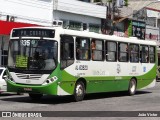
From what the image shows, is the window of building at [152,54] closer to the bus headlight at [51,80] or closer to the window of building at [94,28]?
the bus headlight at [51,80]

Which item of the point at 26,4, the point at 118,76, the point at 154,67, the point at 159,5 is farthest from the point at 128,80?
the point at 159,5

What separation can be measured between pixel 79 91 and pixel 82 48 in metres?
1.74

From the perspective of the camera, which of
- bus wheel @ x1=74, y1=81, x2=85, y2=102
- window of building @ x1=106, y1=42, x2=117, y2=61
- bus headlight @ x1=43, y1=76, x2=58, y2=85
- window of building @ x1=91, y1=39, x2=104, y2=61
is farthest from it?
window of building @ x1=106, y1=42, x2=117, y2=61

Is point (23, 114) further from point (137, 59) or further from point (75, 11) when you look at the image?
point (75, 11)

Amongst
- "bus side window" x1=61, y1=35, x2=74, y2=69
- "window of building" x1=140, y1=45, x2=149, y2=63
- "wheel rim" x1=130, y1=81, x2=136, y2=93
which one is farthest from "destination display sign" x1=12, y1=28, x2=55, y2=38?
"window of building" x1=140, y1=45, x2=149, y2=63

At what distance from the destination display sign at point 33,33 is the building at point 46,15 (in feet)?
41.6

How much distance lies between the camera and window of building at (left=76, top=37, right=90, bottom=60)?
61.0 feet

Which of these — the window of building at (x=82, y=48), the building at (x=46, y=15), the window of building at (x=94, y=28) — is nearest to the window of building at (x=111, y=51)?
the window of building at (x=82, y=48)

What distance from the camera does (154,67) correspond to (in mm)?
25938

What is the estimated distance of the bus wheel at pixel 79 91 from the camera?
1855 centimetres

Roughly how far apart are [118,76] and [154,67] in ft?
14.9

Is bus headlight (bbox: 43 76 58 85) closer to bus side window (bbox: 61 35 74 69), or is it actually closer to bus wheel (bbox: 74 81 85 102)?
bus side window (bbox: 61 35 74 69)

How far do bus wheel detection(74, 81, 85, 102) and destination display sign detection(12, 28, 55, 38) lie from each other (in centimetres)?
249

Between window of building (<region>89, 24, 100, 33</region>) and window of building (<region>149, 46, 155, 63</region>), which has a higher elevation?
window of building (<region>89, 24, 100, 33</region>)
